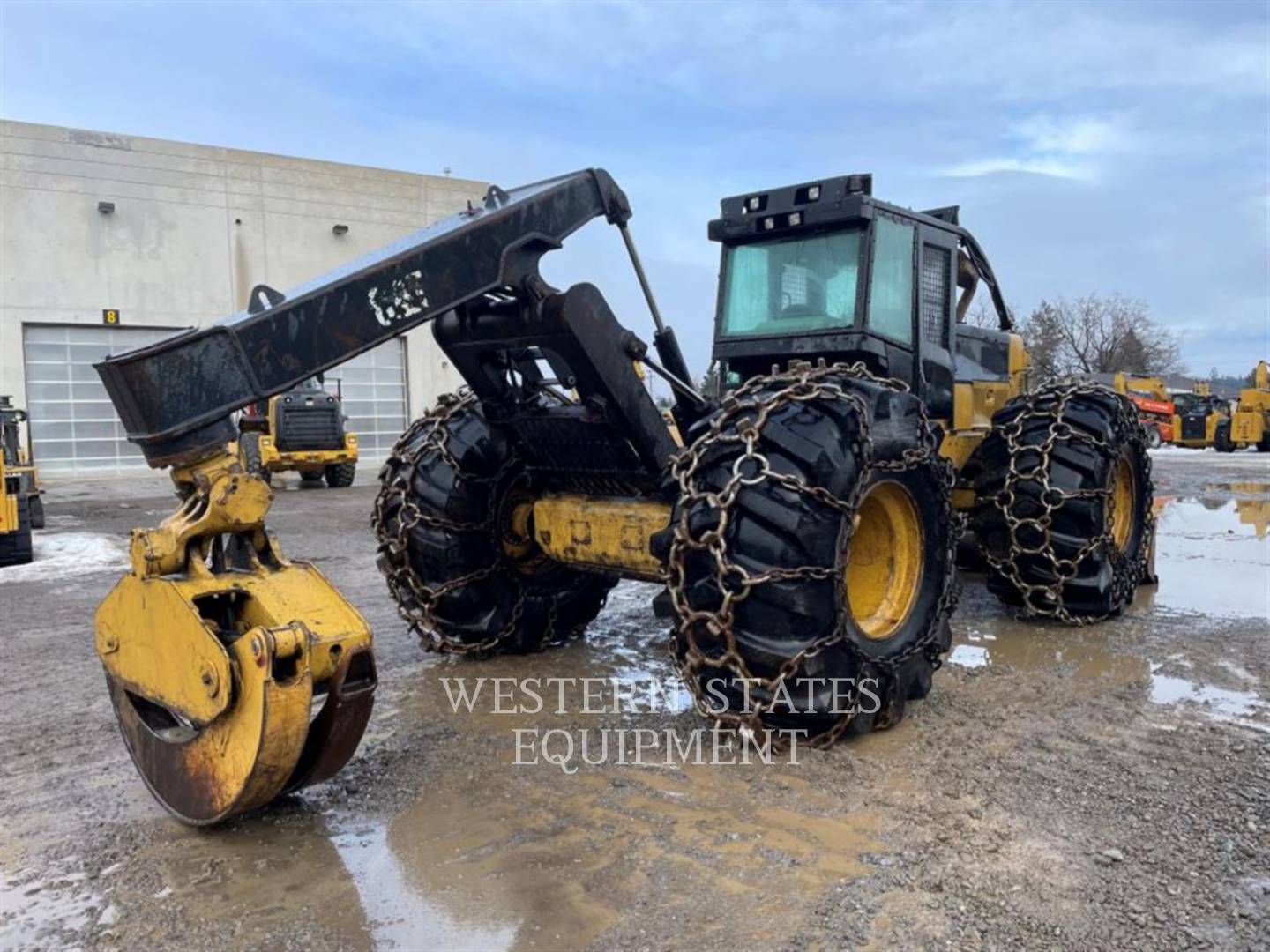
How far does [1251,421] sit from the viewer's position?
27.4 metres

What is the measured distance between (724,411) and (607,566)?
1194 mm

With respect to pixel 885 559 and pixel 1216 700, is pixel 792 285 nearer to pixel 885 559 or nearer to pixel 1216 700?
pixel 885 559

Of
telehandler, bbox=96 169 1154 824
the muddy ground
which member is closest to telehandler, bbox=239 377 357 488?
the muddy ground

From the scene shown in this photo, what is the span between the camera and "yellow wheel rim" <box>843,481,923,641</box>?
437cm

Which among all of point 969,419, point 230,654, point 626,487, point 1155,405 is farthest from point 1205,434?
point 230,654

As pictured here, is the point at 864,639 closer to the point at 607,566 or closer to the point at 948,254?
the point at 607,566

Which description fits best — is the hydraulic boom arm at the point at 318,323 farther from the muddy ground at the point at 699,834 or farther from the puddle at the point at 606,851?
the puddle at the point at 606,851

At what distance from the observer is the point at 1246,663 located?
16.8ft

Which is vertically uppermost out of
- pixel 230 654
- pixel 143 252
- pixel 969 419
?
pixel 143 252

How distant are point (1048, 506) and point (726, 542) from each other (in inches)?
116

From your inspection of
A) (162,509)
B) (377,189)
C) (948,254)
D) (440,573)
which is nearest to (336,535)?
(162,509)

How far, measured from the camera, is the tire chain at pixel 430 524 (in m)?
4.98

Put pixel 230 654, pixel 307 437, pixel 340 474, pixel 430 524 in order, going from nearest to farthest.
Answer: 1. pixel 230 654
2. pixel 430 524
3. pixel 307 437
4. pixel 340 474

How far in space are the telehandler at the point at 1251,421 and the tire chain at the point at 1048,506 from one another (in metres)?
25.2
